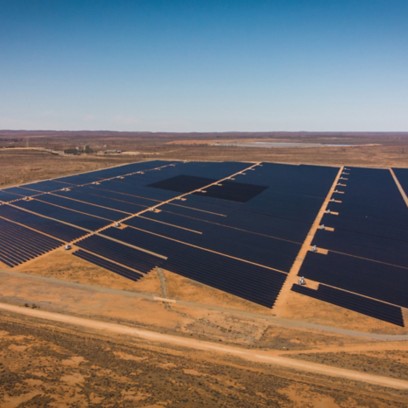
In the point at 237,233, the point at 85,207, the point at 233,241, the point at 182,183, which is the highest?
the point at 182,183

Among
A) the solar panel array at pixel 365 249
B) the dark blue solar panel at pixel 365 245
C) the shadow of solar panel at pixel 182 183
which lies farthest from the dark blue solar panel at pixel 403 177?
the shadow of solar panel at pixel 182 183

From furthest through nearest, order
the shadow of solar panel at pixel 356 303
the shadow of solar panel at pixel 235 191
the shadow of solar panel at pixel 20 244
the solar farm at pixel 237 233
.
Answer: the shadow of solar panel at pixel 235 191, the shadow of solar panel at pixel 20 244, the solar farm at pixel 237 233, the shadow of solar panel at pixel 356 303

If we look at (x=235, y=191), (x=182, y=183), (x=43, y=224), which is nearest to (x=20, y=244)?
(x=43, y=224)

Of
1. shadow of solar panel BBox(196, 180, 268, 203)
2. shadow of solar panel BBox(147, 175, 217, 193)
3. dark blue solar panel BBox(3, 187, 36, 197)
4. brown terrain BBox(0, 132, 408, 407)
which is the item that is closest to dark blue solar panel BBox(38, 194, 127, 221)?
dark blue solar panel BBox(3, 187, 36, 197)

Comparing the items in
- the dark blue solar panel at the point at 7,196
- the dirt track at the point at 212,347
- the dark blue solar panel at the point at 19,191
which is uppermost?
the dark blue solar panel at the point at 19,191

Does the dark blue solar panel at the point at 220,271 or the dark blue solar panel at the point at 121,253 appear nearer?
the dark blue solar panel at the point at 220,271

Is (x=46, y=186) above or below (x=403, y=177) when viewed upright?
below

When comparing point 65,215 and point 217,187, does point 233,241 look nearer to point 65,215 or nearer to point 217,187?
point 65,215

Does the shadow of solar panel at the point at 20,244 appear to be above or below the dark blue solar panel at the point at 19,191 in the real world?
below

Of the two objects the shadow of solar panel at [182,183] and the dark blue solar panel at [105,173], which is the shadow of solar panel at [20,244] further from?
the dark blue solar panel at [105,173]
